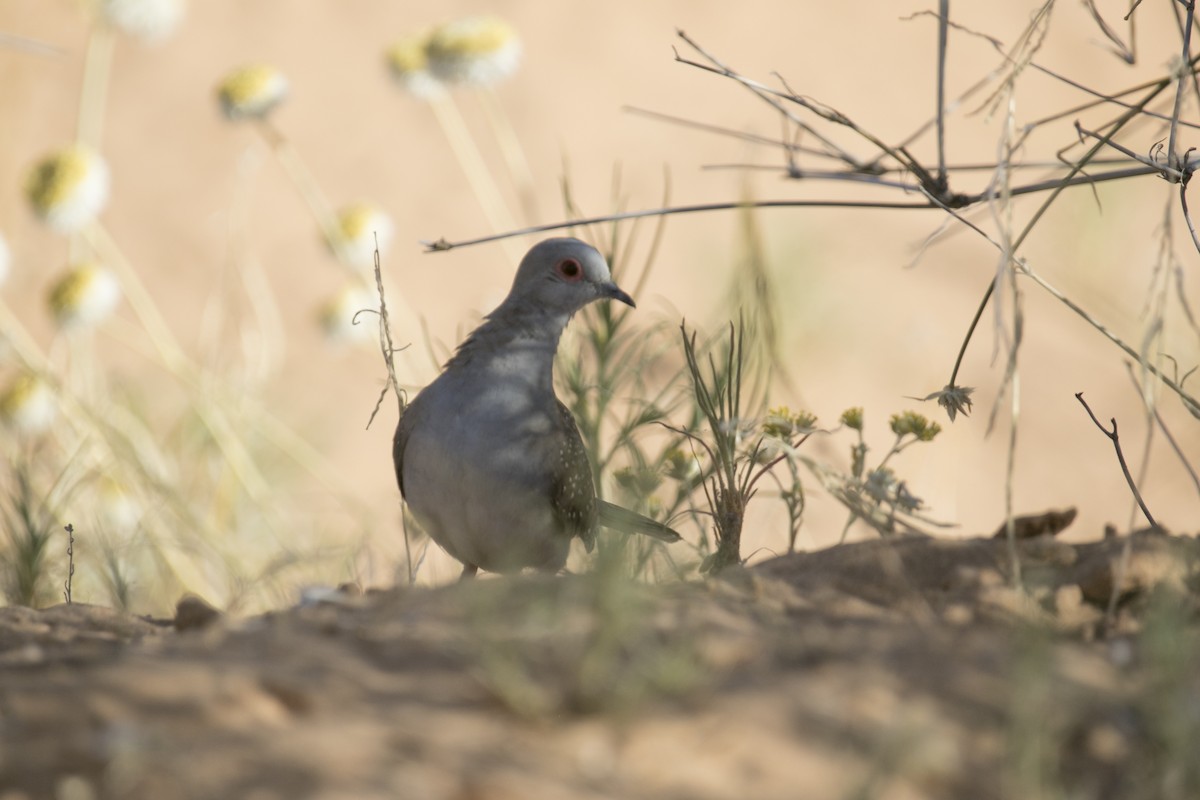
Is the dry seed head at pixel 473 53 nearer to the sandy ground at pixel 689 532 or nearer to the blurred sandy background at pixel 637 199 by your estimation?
the sandy ground at pixel 689 532

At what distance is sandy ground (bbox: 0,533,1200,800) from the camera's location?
1.88 meters

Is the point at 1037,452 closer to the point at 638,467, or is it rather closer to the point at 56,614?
the point at 638,467

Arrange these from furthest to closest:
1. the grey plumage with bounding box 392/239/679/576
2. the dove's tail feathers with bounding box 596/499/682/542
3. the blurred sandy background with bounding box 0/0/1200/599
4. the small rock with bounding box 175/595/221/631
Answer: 1. the blurred sandy background with bounding box 0/0/1200/599
2. the grey plumage with bounding box 392/239/679/576
3. the dove's tail feathers with bounding box 596/499/682/542
4. the small rock with bounding box 175/595/221/631

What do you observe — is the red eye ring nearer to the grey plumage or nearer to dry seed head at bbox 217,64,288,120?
the grey plumage

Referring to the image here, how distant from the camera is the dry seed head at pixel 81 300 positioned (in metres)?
6.45

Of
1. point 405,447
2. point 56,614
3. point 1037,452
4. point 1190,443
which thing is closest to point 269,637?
point 56,614

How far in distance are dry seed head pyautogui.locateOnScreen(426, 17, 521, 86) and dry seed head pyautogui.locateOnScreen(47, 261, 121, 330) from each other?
2005 mm

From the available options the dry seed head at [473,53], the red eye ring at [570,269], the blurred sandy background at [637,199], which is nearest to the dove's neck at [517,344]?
the red eye ring at [570,269]

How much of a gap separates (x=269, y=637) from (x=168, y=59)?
41.1ft

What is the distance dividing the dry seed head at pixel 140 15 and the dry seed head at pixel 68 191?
2.49 ft

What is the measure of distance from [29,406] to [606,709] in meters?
5.48

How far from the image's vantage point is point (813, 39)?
46.0 feet

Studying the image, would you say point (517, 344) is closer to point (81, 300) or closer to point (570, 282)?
point (570, 282)

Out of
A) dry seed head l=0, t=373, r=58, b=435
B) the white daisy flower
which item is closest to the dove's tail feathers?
the white daisy flower
